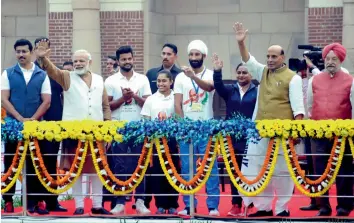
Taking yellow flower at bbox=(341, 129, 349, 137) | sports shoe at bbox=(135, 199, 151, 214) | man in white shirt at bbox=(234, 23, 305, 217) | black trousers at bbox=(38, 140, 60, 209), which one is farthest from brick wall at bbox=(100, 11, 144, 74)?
yellow flower at bbox=(341, 129, 349, 137)

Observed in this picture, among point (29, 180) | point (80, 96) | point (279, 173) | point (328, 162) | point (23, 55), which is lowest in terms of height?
point (29, 180)

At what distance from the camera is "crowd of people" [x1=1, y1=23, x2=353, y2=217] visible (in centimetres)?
1326

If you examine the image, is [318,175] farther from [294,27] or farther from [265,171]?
[294,27]

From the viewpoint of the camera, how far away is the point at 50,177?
13.5 metres

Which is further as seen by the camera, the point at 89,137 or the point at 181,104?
the point at 181,104

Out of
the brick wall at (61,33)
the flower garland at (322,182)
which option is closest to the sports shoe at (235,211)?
the flower garland at (322,182)

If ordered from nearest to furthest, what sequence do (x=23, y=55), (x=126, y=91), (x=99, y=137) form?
(x=99, y=137) → (x=23, y=55) → (x=126, y=91)

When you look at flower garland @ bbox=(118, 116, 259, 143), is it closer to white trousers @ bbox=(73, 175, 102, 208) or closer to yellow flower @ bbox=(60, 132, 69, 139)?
yellow flower @ bbox=(60, 132, 69, 139)

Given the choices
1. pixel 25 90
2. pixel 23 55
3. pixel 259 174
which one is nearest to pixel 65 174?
pixel 25 90

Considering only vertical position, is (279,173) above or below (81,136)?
below

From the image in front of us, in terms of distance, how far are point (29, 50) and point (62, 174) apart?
1713 millimetres

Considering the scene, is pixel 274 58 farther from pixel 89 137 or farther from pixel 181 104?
pixel 89 137

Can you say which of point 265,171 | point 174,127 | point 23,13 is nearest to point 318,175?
point 265,171

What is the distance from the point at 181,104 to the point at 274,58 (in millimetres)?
1321
